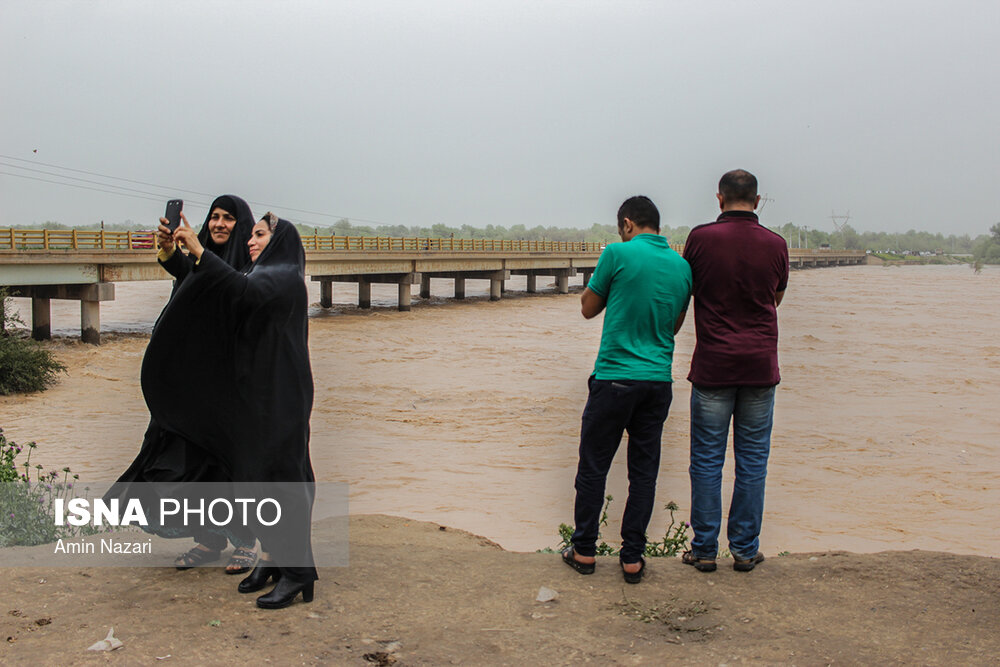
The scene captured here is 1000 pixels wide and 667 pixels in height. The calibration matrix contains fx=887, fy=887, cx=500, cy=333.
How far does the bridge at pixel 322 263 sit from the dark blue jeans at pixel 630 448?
7.51ft

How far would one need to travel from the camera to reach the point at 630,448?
14.6ft

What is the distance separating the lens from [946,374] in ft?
64.9

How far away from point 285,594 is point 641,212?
2452 millimetres

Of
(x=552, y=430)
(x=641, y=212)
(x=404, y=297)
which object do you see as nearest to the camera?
(x=641, y=212)

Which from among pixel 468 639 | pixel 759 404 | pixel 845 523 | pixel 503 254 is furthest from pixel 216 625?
pixel 503 254

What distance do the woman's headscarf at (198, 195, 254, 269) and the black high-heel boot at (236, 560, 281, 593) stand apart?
4.55 ft

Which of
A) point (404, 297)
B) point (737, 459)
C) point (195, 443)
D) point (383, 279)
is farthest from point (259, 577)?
point (383, 279)

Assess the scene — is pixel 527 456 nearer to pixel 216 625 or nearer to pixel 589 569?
pixel 589 569

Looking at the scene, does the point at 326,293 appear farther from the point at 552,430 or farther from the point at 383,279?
the point at 552,430

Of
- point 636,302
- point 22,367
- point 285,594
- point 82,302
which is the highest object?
point 636,302

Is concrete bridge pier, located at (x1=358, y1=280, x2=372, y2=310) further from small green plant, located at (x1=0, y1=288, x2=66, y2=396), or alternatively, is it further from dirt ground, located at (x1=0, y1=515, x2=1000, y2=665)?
dirt ground, located at (x1=0, y1=515, x2=1000, y2=665)

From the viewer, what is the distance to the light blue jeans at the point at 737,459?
4496mm

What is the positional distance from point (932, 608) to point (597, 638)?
162cm

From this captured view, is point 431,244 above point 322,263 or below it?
above
